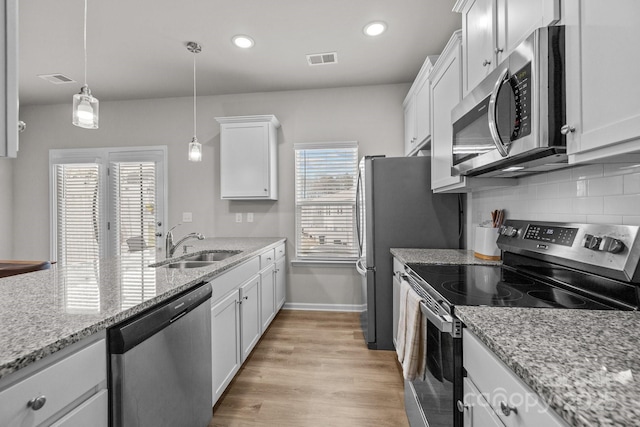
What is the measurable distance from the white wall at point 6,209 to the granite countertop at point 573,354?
5.48m

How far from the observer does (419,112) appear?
282 centimetres

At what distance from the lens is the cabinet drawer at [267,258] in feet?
8.86

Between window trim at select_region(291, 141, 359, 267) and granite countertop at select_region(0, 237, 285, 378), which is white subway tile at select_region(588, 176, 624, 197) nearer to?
granite countertop at select_region(0, 237, 285, 378)

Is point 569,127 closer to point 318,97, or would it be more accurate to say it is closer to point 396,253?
point 396,253

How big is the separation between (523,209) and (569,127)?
0.91 metres

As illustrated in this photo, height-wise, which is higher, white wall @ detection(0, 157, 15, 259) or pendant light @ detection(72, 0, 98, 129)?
pendant light @ detection(72, 0, 98, 129)

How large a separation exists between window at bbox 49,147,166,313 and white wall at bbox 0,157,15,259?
60 centimetres

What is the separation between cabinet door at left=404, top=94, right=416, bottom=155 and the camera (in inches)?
120

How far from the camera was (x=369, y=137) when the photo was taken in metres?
3.61

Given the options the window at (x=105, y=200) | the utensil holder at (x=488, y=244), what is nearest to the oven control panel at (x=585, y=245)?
the utensil holder at (x=488, y=244)

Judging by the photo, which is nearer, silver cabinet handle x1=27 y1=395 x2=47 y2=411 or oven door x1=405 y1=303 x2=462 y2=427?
silver cabinet handle x1=27 y1=395 x2=47 y2=411

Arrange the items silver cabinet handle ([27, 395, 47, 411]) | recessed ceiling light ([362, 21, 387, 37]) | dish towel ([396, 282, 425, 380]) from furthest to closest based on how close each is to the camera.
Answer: recessed ceiling light ([362, 21, 387, 37]), dish towel ([396, 282, 425, 380]), silver cabinet handle ([27, 395, 47, 411])

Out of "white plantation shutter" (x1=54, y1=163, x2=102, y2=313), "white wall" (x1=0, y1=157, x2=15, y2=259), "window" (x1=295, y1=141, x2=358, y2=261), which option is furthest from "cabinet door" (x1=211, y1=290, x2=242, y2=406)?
"white wall" (x1=0, y1=157, x2=15, y2=259)

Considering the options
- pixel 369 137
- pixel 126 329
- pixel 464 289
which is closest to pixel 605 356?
pixel 464 289
